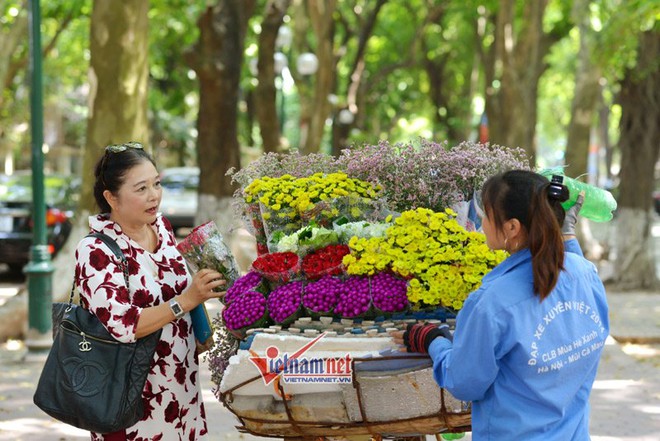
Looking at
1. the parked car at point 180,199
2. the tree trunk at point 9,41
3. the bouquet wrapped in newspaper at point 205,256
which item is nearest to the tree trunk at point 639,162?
the tree trunk at point 9,41

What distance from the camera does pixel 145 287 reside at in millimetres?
3445

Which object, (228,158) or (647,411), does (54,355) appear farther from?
(228,158)

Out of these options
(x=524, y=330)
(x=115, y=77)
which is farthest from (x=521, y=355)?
(x=115, y=77)

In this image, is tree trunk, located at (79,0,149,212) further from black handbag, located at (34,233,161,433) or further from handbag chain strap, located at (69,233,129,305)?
black handbag, located at (34,233,161,433)

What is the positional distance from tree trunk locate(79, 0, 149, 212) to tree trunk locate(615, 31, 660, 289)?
7.66 m

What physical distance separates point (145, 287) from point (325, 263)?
0.65 m

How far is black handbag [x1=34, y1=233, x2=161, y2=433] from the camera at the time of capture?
3213 mm

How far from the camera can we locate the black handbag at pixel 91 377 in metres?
3.21

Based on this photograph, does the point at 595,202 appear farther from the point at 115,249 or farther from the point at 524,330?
the point at 115,249

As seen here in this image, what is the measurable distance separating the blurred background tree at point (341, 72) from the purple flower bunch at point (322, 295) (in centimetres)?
93

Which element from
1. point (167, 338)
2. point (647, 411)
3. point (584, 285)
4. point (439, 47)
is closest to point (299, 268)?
point (167, 338)

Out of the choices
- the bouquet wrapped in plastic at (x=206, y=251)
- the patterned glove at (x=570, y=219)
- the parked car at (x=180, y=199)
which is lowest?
the parked car at (x=180, y=199)

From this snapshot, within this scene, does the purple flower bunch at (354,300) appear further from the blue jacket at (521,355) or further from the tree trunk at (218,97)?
the tree trunk at (218,97)

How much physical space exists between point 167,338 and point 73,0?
58.6 ft
